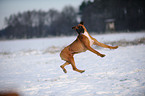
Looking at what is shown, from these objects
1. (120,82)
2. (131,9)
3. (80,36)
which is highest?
(131,9)

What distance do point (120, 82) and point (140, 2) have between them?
24398 mm

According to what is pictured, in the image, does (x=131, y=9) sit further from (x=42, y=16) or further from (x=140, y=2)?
(x=42, y=16)

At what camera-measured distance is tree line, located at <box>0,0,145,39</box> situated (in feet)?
80.0

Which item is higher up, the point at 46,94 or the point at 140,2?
the point at 140,2

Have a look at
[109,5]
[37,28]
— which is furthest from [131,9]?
[37,28]

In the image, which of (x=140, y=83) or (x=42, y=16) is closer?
(x=140, y=83)

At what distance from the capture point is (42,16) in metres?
35.3

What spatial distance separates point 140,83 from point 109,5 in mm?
25041

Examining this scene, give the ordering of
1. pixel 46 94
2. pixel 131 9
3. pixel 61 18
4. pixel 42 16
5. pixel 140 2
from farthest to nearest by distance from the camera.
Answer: pixel 42 16 < pixel 61 18 < pixel 131 9 < pixel 140 2 < pixel 46 94

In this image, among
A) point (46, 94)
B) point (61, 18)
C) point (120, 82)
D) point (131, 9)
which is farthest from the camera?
point (61, 18)

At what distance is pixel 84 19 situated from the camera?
92.2 feet

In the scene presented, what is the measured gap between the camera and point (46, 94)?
335cm

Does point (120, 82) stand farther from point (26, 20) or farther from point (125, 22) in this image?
point (26, 20)

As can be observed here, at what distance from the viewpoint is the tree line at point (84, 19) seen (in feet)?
A: 80.0
